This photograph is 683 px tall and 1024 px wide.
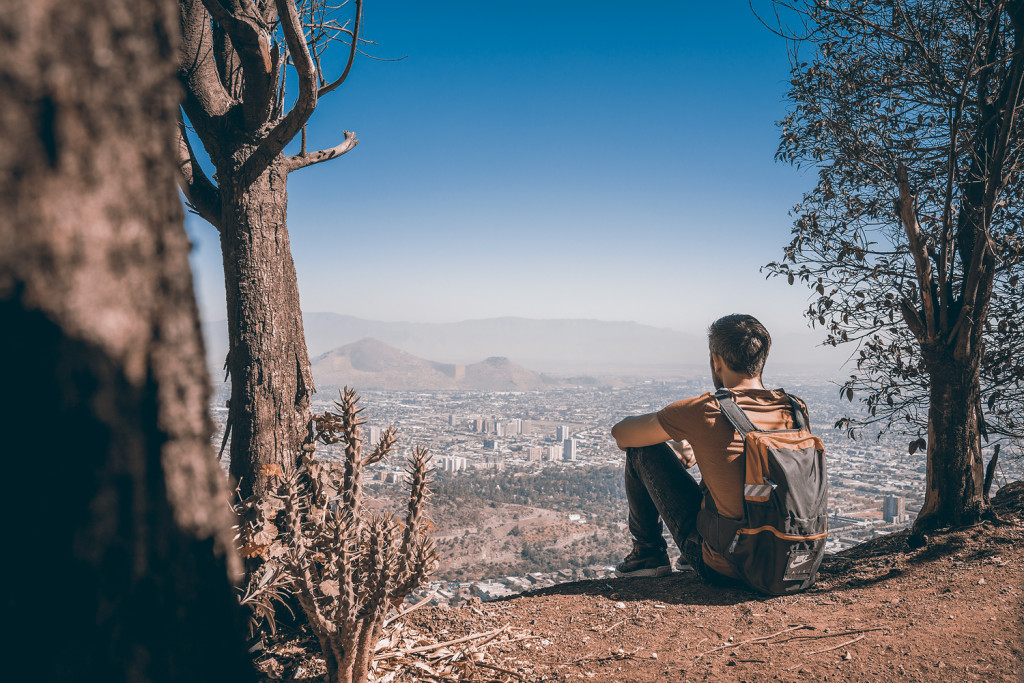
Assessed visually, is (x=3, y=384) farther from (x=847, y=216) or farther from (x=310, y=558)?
(x=847, y=216)

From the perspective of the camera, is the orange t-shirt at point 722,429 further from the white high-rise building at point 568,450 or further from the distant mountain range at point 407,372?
the distant mountain range at point 407,372

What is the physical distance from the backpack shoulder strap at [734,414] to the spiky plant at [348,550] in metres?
1.48

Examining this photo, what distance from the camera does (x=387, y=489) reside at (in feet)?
40.6

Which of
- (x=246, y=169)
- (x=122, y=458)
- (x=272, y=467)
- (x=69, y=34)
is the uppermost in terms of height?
(x=246, y=169)

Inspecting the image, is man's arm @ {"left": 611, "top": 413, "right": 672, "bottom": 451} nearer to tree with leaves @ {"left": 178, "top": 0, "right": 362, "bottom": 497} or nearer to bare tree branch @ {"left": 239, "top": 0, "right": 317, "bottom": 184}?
tree with leaves @ {"left": 178, "top": 0, "right": 362, "bottom": 497}

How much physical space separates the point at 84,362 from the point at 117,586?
0.28 m

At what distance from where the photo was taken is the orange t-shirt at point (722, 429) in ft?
9.14

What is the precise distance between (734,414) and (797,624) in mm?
1067

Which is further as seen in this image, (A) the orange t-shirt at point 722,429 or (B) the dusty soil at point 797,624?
(A) the orange t-shirt at point 722,429

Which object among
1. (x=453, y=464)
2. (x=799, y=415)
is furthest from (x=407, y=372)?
(x=799, y=415)

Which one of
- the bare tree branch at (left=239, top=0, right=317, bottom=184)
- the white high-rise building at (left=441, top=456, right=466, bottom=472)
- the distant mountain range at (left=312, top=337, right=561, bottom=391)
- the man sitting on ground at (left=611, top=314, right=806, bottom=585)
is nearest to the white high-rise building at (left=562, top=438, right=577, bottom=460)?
the white high-rise building at (left=441, top=456, right=466, bottom=472)

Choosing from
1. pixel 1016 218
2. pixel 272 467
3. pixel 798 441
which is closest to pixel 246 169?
pixel 272 467

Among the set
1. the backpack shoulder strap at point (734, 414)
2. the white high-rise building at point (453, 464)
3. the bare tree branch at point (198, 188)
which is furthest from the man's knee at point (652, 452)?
the white high-rise building at point (453, 464)

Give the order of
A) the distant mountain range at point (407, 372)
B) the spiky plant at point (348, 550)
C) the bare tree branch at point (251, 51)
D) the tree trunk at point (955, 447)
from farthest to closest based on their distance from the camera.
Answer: the distant mountain range at point (407, 372)
the tree trunk at point (955, 447)
the bare tree branch at point (251, 51)
the spiky plant at point (348, 550)
